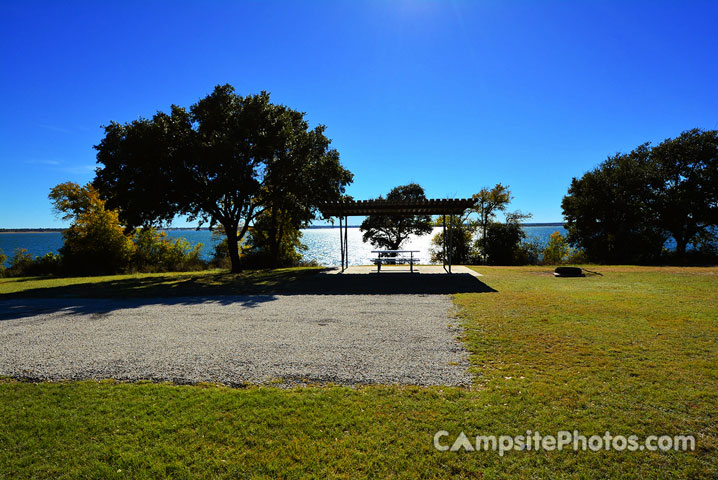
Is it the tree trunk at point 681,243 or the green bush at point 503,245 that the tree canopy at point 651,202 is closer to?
the tree trunk at point 681,243

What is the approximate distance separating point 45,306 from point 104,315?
2984 millimetres

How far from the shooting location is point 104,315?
8023 mm

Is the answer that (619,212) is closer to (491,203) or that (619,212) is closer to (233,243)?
(491,203)

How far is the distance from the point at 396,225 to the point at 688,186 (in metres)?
20.8

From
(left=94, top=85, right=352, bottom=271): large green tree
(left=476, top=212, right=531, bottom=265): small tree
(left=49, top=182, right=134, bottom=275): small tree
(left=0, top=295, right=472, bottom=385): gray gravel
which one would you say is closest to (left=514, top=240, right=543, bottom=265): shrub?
(left=476, top=212, right=531, bottom=265): small tree

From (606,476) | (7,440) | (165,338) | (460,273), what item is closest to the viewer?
(606,476)

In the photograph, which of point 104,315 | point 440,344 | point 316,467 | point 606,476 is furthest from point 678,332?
point 104,315

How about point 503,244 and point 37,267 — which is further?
point 503,244

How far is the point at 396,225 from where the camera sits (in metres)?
32.9

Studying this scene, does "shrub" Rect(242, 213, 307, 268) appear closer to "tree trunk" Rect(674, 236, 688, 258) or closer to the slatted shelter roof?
the slatted shelter roof

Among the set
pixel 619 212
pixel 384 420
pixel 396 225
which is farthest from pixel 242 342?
pixel 396 225

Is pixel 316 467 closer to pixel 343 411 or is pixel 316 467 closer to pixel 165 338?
pixel 343 411

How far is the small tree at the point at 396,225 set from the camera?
32625 mm

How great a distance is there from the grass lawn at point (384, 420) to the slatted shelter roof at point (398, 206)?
978 centimetres
